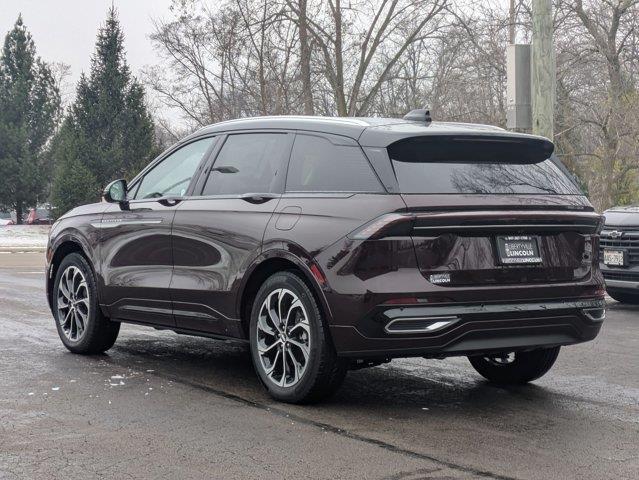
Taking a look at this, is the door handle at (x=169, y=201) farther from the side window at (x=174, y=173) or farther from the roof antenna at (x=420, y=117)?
the roof antenna at (x=420, y=117)

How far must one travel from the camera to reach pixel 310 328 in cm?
571

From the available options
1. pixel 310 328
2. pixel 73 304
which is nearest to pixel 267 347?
pixel 310 328

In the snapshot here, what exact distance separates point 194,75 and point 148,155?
24.7 ft

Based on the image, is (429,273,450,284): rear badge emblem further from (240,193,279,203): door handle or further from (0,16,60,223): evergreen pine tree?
(0,16,60,223): evergreen pine tree

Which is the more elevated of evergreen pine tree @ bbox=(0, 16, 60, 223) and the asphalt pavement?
evergreen pine tree @ bbox=(0, 16, 60, 223)

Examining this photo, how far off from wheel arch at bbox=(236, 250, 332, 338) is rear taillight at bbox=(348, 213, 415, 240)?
39 centimetres

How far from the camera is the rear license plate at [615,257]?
36.7 feet

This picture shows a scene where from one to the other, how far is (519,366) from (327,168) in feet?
6.41

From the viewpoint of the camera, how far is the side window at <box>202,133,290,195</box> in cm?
640

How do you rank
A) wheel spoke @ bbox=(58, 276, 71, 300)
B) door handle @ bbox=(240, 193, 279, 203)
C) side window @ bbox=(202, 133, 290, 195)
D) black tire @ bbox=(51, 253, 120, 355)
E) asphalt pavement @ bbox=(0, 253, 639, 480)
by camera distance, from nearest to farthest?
asphalt pavement @ bbox=(0, 253, 639, 480) < door handle @ bbox=(240, 193, 279, 203) < side window @ bbox=(202, 133, 290, 195) < black tire @ bbox=(51, 253, 120, 355) < wheel spoke @ bbox=(58, 276, 71, 300)

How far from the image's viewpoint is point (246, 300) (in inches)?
249

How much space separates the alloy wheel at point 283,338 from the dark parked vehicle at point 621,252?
20.5 feet

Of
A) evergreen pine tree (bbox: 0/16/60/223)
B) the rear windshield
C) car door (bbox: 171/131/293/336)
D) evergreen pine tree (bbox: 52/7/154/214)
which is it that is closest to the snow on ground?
evergreen pine tree (bbox: 52/7/154/214)

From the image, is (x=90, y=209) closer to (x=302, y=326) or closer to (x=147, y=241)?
(x=147, y=241)
